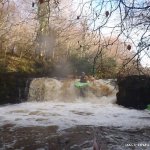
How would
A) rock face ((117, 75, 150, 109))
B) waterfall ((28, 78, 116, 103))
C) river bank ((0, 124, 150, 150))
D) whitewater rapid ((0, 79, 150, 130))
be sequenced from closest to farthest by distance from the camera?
river bank ((0, 124, 150, 150)) < whitewater rapid ((0, 79, 150, 130)) < rock face ((117, 75, 150, 109)) < waterfall ((28, 78, 116, 103))

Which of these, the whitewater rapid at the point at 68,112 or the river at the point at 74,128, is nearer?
the river at the point at 74,128

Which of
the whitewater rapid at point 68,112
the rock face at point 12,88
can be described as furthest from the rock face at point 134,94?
the rock face at point 12,88

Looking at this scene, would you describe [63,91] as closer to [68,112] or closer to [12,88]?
[12,88]

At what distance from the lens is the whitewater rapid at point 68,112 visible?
32.1ft

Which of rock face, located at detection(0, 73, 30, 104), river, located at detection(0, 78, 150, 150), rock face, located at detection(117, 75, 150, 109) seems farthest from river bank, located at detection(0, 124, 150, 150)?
rock face, located at detection(117, 75, 150, 109)

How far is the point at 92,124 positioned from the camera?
9617 millimetres

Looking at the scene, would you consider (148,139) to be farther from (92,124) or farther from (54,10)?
(54,10)

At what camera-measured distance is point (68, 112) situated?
12.2 m

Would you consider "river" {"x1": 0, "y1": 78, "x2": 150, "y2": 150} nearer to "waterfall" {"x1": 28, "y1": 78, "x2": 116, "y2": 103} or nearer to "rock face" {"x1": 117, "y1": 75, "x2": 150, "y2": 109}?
"waterfall" {"x1": 28, "y1": 78, "x2": 116, "y2": 103}

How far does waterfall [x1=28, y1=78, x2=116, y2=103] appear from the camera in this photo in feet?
52.4

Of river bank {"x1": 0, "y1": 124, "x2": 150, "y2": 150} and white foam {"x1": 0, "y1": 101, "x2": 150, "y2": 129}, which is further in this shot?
white foam {"x1": 0, "y1": 101, "x2": 150, "y2": 129}

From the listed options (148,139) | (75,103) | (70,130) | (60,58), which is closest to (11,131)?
(70,130)

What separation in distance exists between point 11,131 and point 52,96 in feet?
25.3

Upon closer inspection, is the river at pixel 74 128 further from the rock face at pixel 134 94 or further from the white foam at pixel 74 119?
the rock face at pixel 134 94
